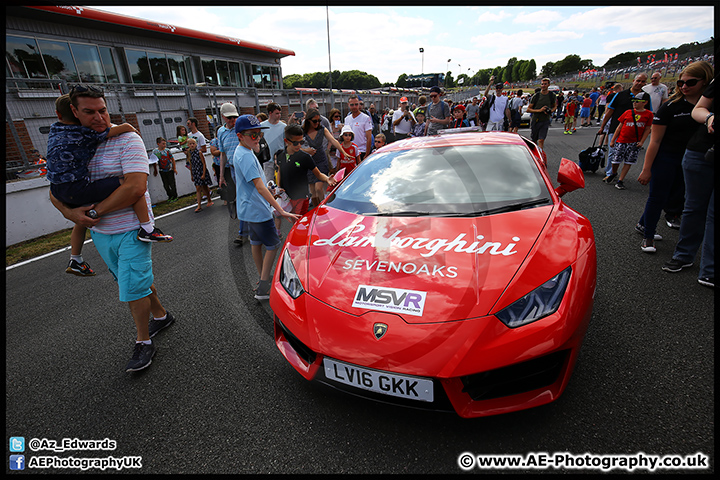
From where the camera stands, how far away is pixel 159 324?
2725mm

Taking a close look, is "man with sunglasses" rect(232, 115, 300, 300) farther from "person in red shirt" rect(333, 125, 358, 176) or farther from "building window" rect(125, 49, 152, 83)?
"building window" rect(125, 49, 152, 83)

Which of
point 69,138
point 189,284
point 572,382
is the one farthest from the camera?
point 189,284

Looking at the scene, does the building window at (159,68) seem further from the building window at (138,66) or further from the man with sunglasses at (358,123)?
the man with sunglasses at (358,123)

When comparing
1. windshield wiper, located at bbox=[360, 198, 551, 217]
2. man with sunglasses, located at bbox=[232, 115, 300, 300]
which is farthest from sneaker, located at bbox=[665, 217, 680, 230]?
man with sunglasses, located at bbox=[232, 115, 300, 300]

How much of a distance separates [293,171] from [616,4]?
297 cm

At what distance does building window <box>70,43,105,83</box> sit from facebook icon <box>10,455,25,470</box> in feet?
55.0

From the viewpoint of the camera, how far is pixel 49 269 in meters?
4.27

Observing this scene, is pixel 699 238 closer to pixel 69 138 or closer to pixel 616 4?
pixel 616 4

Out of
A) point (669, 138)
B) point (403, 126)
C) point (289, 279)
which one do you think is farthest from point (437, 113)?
point (289, 279)

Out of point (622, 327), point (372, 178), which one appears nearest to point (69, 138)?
point (372, 178)

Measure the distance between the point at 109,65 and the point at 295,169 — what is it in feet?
57.0

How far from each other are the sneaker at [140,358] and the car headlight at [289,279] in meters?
1.17

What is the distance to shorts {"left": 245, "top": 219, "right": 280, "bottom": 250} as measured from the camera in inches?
120

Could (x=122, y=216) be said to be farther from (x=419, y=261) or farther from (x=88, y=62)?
(x=88, y=62)
